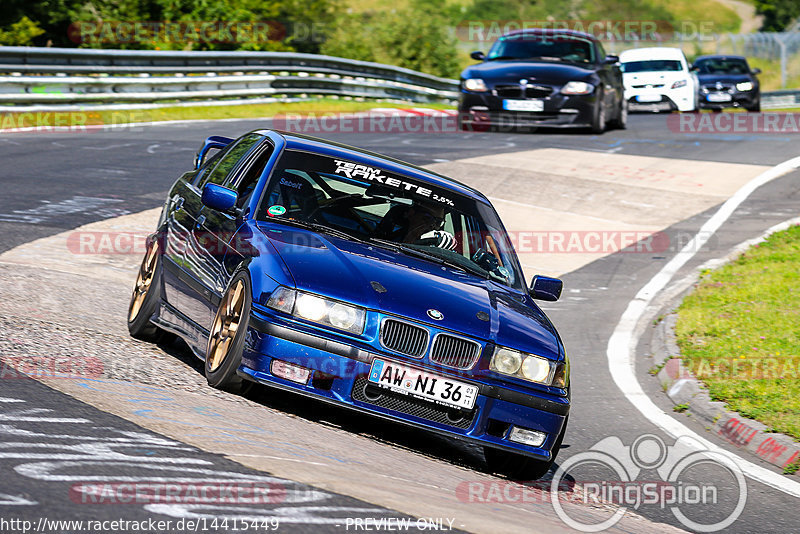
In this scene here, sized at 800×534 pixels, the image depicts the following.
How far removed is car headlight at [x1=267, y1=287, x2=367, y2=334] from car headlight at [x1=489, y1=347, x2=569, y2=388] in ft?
2.39

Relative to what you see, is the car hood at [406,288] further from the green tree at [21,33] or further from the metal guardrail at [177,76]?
the green tree at [21,33]

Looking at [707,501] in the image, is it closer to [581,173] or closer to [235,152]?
[235,152]

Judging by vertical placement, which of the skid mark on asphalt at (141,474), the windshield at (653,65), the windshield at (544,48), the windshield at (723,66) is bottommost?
the windshield at (723,66)

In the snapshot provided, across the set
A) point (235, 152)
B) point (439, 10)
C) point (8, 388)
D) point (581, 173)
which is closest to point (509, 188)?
point (581, 173)

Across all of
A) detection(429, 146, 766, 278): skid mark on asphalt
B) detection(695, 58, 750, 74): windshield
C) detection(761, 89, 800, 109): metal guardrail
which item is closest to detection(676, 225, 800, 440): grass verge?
detection(429, 146, 766, 278): skid mark on asphalt

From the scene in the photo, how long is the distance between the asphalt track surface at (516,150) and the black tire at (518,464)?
6.1 inches

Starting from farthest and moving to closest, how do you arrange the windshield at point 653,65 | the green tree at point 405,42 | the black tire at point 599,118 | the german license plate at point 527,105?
1. the green tree at point 405,42
2. the windshield at point 653,65
3. the black tire at point 599,118
4. the german license plate at point 527,105

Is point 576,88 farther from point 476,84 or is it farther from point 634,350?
point 634,350

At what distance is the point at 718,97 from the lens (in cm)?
3241

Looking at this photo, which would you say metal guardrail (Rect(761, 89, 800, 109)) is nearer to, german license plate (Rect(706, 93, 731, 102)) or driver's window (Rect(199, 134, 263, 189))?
german license plate (Rect(706, 93, 731, 102))

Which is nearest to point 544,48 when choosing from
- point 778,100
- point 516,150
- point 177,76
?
point 516,150

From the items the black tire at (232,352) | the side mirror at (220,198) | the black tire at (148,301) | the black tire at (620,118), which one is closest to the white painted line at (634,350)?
the black tire at (232,352)

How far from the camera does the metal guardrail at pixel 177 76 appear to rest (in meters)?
19.9

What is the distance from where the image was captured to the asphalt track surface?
596cm
